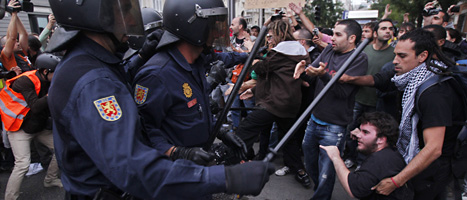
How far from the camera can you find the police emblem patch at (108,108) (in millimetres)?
1044

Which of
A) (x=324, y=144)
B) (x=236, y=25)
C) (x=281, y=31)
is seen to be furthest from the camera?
(x=236, y=25)

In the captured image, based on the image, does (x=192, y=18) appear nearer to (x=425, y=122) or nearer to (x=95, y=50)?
(x=95, y=50)

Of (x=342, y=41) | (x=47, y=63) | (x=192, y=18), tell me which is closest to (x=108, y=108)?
(x=192, y=18)

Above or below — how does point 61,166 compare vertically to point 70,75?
below

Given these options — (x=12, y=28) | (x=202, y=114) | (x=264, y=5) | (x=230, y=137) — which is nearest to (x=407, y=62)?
(x=230, y=137)

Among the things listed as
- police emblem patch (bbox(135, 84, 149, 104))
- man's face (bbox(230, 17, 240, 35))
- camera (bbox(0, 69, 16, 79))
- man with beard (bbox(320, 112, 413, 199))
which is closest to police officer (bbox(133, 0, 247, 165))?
police emblem patch (bbox(135, 84, 149, 104))

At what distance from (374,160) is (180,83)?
5.31 ft

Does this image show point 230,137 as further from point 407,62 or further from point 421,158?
point 407,62

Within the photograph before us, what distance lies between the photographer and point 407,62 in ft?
7.37

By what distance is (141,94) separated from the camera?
164 cm

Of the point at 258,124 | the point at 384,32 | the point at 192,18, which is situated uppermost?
the point at 192,18

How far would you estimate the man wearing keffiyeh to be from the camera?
196 centimetres

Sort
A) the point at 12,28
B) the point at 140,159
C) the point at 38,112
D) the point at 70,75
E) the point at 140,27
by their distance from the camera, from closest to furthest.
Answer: the point at 140,159 → the point at 70,75 → the point at 140,27 → the point at 38,112 → the point at 12,28

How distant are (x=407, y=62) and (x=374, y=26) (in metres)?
2.71
